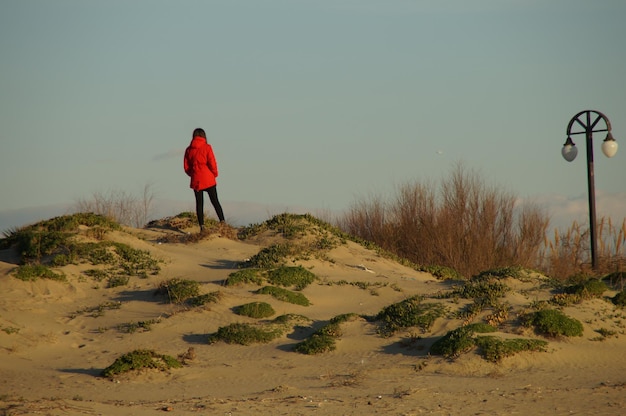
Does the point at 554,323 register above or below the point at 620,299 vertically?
below

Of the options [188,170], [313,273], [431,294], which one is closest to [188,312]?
[313,273]

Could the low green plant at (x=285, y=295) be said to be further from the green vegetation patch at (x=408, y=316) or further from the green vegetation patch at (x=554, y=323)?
the green vegetation patch at (x=554, y=323)

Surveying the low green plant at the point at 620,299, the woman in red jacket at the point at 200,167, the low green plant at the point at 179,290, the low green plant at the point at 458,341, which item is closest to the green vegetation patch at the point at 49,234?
the woman in red jacket at the point at 200,167

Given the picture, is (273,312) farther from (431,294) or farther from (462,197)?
(462,197)

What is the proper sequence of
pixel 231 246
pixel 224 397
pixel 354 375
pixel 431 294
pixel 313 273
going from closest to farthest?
pixel 224 397 → pixel 354 375 → pixel 431 294 → pixel 313 273 → pixel 231 246

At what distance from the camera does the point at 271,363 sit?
37.3 feet

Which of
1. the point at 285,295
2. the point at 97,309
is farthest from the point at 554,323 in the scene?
the point at 97,309

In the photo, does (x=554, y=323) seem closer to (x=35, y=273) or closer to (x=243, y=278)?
(x=243, y=278)

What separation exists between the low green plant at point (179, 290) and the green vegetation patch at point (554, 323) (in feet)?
18.4

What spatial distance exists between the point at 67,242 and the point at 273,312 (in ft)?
17.6

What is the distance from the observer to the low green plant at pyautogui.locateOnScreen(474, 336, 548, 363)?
1098 centimetres

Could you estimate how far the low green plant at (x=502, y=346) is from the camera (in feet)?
36.0

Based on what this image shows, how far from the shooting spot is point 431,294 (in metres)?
14.4

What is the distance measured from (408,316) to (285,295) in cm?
252
